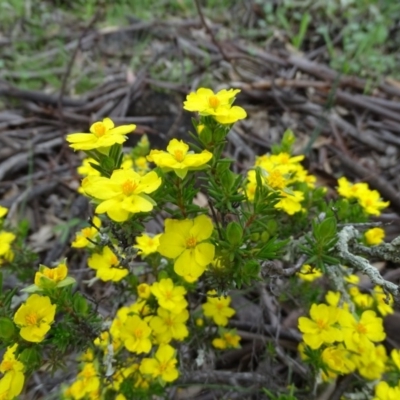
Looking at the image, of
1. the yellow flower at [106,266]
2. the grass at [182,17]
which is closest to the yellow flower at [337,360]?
the yellow flower at [106,266]

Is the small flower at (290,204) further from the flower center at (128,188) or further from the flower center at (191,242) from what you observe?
the flower center at (128,188)

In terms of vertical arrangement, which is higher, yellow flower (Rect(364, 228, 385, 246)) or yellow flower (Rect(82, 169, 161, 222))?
yellow flower (Rect(82, 169, 161, 222))

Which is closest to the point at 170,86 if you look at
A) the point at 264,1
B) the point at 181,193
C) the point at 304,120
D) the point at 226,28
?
the point at 304,120

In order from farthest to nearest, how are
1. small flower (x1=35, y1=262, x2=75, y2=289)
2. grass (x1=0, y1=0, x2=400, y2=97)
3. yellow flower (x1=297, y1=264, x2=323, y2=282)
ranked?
grass (x1=0, y1=0, x2=400, y2=97) → yellow flower (x1=297, y1=264, x2=323, y2=282) → small flower (x1=35, y1=262, x2=75, y2=289)

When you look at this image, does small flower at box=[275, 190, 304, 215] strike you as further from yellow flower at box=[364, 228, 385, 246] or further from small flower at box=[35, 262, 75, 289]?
small flower at box=[35, 262, 75, 289]

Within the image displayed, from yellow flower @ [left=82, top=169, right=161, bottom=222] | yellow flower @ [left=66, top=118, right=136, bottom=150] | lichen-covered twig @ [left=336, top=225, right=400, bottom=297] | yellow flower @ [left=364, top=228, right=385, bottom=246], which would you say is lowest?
yellow flower @ [left=364, top=228, right=385, bottom=246]

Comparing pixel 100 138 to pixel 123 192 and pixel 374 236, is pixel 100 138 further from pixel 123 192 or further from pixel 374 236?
pixel 374 236

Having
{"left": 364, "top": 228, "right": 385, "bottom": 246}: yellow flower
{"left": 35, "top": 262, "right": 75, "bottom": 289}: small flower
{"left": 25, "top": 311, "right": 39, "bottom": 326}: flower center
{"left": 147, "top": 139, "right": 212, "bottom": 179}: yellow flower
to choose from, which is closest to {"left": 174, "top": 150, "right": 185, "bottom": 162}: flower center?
{"left": 147, "top": 139, "right": 212, "bottom": 179}: yellow flower
